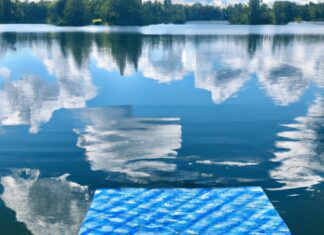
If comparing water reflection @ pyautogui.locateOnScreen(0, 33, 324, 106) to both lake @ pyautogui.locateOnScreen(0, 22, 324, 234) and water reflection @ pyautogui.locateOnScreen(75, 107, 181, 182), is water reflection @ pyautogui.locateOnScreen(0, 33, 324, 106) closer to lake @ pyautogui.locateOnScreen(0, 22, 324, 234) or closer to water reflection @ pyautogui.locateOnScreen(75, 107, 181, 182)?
lake @ pyautogui.locateOnScreen(0, 22, 324, 234)

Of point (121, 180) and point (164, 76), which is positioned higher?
point (164, 76)

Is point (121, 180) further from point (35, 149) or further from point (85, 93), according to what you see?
point (85, 93)

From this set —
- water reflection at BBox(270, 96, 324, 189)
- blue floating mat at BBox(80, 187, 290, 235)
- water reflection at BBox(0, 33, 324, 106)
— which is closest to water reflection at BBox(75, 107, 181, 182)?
blue floating mat at BBox(80, 187, 290, 235)

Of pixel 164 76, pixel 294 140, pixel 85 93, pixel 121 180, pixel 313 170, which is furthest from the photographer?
pixel 164 76

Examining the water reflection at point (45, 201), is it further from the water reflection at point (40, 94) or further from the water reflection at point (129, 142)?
the water reflection at point (40, 94)

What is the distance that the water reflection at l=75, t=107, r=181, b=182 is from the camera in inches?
602

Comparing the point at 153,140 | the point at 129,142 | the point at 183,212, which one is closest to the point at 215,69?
the point at 153,140

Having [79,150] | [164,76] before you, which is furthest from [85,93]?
[79,150]

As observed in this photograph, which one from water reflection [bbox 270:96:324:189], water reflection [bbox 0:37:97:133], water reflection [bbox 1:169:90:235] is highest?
water reflection [bbox 0:37:97:133]

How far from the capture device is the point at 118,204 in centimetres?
1182

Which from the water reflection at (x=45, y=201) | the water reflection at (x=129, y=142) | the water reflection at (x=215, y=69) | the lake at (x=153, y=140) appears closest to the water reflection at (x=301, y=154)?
the lake at (x=153, y=140)

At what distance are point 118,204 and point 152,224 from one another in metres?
1.65

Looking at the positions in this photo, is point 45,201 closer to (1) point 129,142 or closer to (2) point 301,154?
(1) point 129,142

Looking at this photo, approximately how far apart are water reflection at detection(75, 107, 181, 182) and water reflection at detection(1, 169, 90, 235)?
203 centimetres
